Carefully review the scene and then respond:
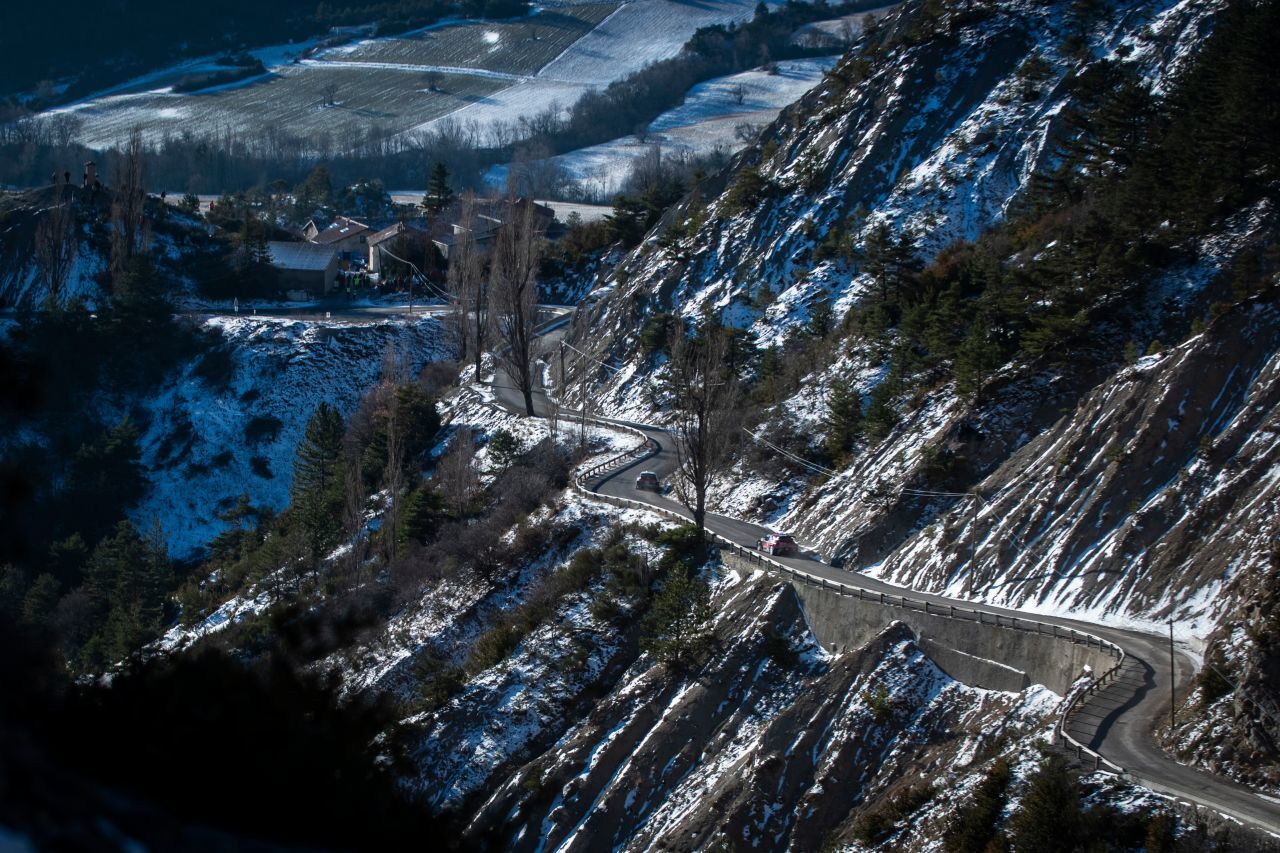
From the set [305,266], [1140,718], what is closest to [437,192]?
[305,266]

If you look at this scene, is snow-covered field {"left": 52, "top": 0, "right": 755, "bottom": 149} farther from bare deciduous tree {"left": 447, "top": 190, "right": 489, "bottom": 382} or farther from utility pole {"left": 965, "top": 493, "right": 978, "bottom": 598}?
utility pole {"left": 965, "top": 493, "right": 978, "bottom": 598}

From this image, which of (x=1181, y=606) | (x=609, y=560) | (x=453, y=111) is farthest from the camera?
(x=453, y=111)

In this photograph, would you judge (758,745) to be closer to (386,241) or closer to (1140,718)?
(1140,718)

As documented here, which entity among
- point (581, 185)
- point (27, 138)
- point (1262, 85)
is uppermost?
point (1262, 85)

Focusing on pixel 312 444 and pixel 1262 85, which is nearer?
pixel 1262 85

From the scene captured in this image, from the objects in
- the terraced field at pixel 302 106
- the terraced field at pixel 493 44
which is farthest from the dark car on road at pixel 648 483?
the terraced field at pixel 493 44

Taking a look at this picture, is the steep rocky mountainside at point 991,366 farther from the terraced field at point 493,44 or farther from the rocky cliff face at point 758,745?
the terraced field at point 493,44

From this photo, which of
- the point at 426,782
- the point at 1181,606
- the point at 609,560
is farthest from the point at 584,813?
the point at 1181,606

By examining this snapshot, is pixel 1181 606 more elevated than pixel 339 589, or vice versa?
pixel 1181 606

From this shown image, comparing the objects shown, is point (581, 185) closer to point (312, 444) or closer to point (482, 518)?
point (312, 444)
